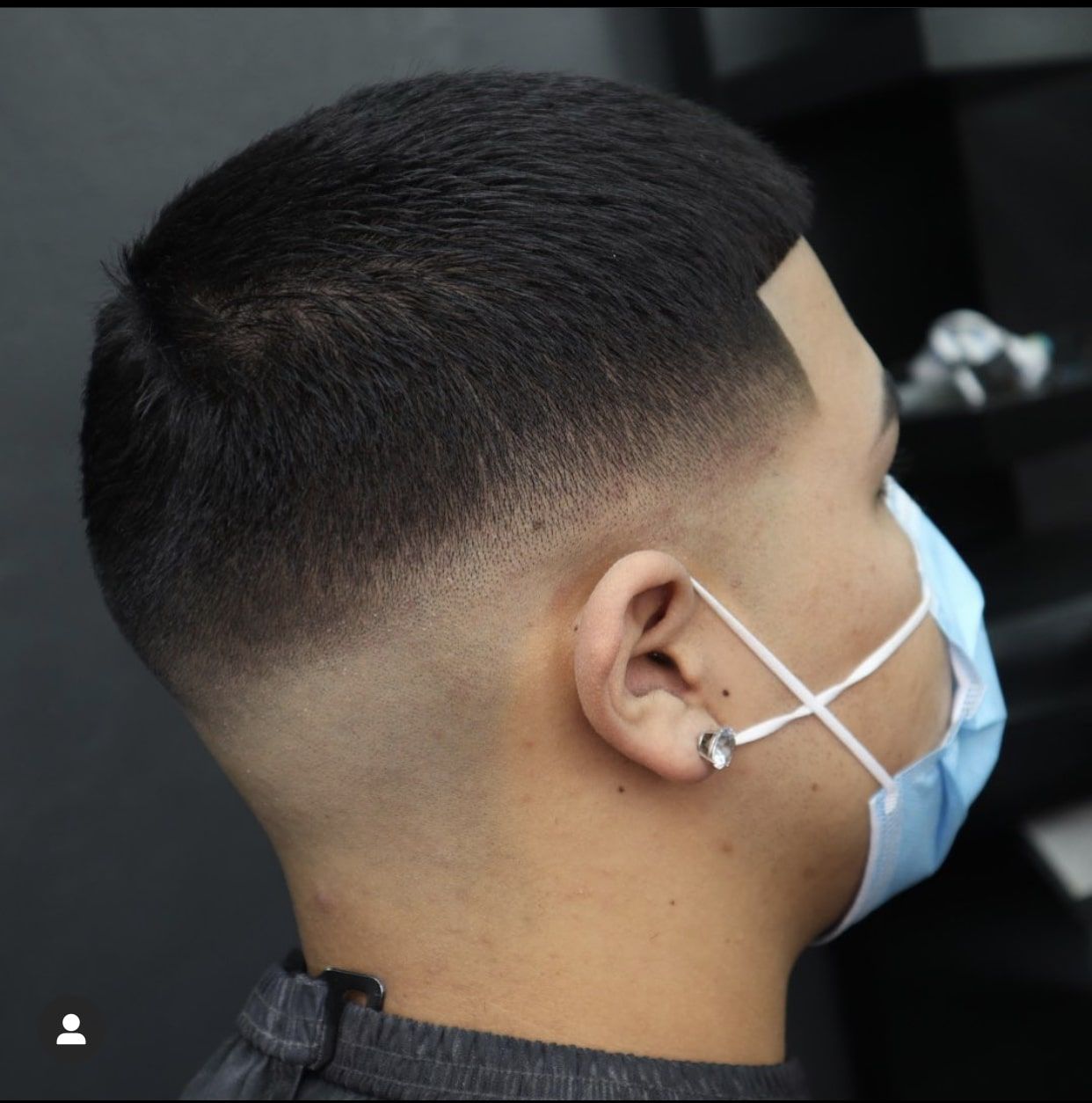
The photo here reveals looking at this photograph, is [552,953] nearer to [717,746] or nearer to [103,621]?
[717,746]

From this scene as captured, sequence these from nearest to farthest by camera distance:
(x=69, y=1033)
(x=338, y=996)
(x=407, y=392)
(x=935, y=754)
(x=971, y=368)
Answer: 1. (x=407, y=392)
2. (x=338, y=996)
3. (x=935, y=754)
4. (x=69, y=1033)
5. (x=971, y=368)

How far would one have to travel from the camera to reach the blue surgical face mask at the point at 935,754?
1.03 metres

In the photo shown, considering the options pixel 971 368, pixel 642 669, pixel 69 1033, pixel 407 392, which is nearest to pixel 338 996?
pixel 642 669

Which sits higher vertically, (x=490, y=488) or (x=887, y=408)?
(x=490, y=488)

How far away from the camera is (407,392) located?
83 centimetres

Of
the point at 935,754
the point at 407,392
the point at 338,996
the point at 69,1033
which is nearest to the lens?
the point at 407,392

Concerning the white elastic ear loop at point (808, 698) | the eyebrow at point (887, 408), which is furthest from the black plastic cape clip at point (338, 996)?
the eyebrow at point (887, 408)

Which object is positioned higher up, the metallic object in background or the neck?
the neck

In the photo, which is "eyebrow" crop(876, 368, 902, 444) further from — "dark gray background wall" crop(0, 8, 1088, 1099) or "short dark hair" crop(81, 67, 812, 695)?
"dark gray background wall" crop(0, 8, 1088, 1099)

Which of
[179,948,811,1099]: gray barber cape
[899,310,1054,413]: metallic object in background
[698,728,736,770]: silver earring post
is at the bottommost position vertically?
[899,310,1054,413]: metallic object in background

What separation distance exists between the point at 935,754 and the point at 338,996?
1.67ft

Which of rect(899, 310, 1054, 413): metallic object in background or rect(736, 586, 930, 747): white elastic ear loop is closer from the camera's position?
rect(736, 586, 930, 747): white elastic ear loop

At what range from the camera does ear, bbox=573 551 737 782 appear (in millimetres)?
829

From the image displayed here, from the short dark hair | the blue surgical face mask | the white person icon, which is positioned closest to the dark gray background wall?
the white person icon
